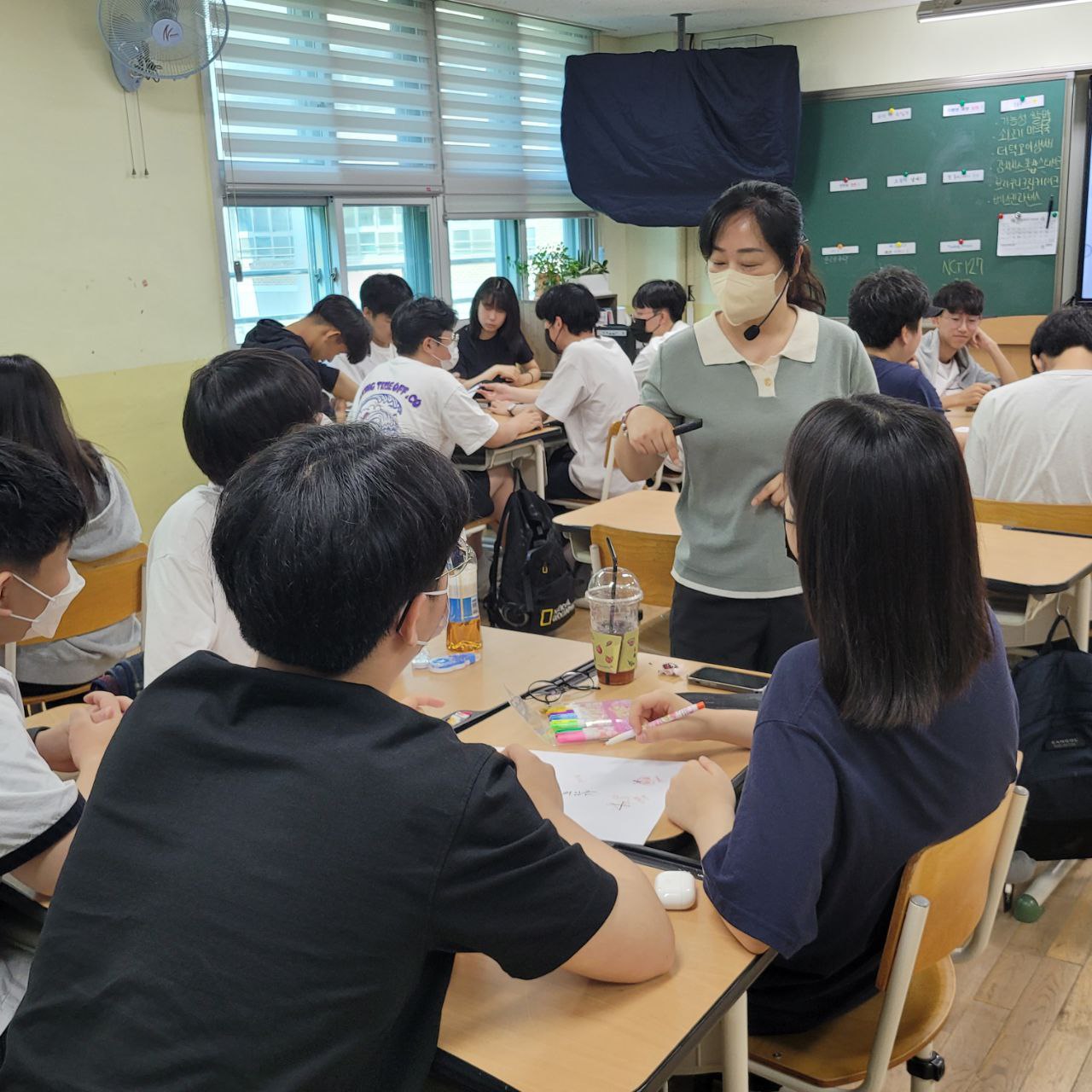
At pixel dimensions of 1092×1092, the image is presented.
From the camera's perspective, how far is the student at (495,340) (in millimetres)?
5699

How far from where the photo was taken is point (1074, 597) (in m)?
2.81

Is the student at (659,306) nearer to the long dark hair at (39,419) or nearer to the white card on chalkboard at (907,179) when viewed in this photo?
the white card on chalkboard at (907,179)

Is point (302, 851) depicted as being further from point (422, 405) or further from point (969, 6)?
point (969, 6)

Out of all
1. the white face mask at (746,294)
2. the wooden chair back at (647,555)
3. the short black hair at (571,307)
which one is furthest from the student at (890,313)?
the short black hair at (571,307)

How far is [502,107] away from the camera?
6820 millimetres

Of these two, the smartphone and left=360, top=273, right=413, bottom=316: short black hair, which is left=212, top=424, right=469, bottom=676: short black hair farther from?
left=360, top=273, right=413, bottom=316: short black hair

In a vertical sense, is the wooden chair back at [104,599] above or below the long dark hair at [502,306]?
below

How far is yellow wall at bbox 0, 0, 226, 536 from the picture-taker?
4.25m

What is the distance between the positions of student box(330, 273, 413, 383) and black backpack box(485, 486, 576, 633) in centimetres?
147

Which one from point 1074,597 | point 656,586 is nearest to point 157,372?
point 656,586

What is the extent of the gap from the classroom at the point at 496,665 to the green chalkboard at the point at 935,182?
1766mm

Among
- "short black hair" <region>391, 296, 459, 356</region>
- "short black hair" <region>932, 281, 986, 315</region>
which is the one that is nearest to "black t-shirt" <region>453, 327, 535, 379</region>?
"short black hair" <region>391, 296, 459, 356</region>

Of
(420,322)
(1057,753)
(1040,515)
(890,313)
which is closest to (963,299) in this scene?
(890,313)

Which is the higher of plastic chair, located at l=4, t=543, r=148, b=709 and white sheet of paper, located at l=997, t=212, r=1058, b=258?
white sheet of paper, located at l=997, t=212, r=1058, b=258
